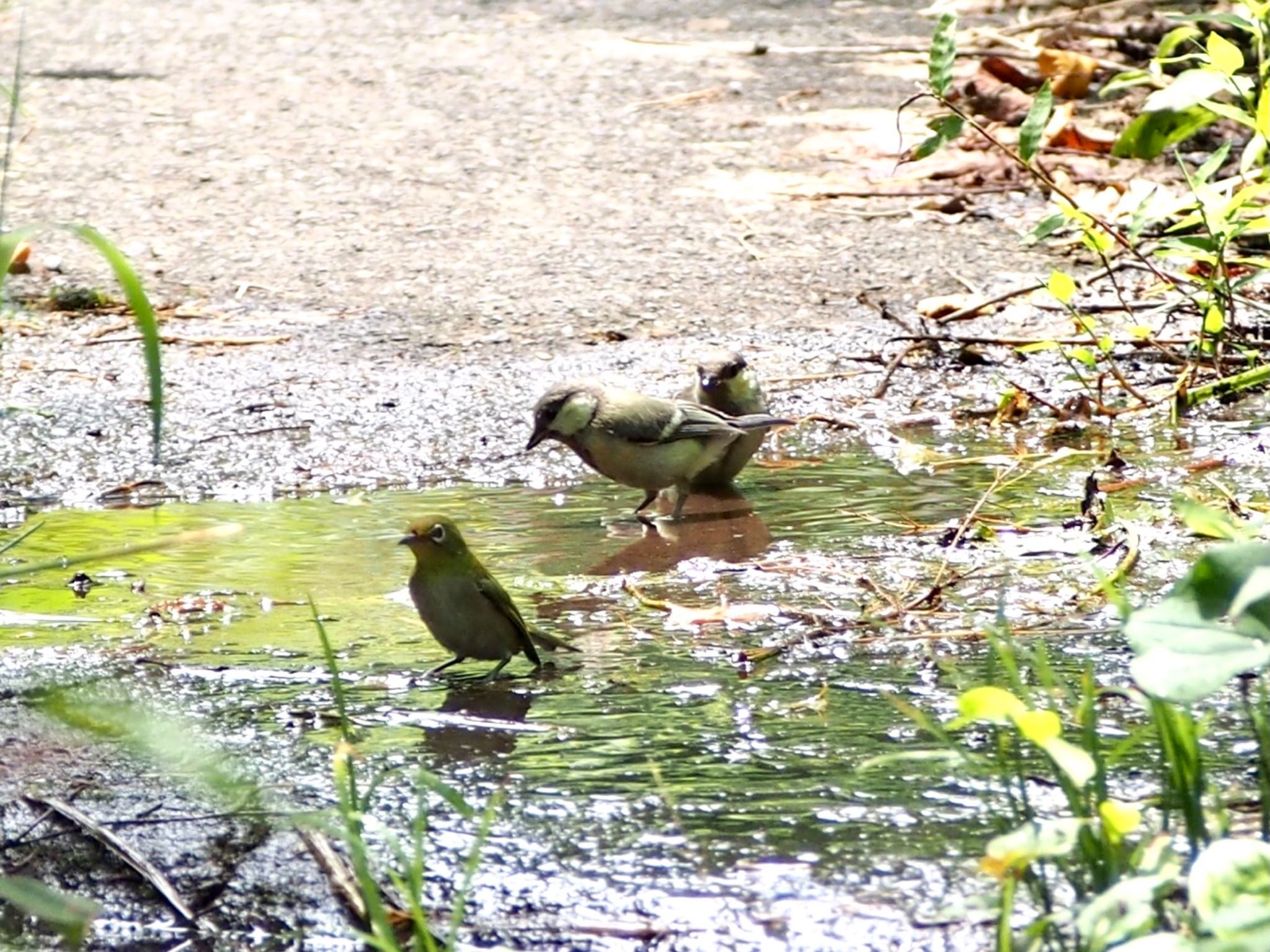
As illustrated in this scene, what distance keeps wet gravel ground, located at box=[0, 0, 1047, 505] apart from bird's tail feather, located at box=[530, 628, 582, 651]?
4.33 ft

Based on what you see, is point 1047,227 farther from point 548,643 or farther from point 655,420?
point 548,643

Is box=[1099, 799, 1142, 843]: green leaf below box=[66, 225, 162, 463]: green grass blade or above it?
below

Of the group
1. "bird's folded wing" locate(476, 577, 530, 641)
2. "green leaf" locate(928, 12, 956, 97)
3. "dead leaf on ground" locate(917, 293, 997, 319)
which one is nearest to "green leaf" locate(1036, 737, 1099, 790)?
"bird's folded wing" locate(476, 577, 530, 641)

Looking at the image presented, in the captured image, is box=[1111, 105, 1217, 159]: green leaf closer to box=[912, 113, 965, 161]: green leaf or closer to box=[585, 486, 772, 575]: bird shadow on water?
box=[912, 113, 965, 161]: green leaf

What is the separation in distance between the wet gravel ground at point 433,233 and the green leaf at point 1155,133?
143 centimetres

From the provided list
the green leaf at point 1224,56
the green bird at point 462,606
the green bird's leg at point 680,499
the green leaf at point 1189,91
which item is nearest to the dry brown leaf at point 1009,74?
the green bird's leg at point 680,499

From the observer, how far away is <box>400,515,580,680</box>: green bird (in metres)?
4.19

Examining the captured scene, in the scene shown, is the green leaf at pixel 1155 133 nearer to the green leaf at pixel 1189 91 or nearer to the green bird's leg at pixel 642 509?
the green leaf at pixel 1189 91

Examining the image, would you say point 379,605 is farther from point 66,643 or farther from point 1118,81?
point 1118,81

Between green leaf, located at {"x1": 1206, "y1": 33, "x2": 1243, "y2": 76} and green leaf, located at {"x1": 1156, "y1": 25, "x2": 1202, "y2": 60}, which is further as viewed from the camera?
green leaf, located at {"x1": 1156, "y1": 25, "x2": 1202, "y2": 60}

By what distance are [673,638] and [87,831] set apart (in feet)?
5.33

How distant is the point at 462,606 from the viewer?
4.19 m

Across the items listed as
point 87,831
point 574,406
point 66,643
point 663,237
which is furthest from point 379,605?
point 663,237

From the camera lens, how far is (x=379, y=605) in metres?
4.89
